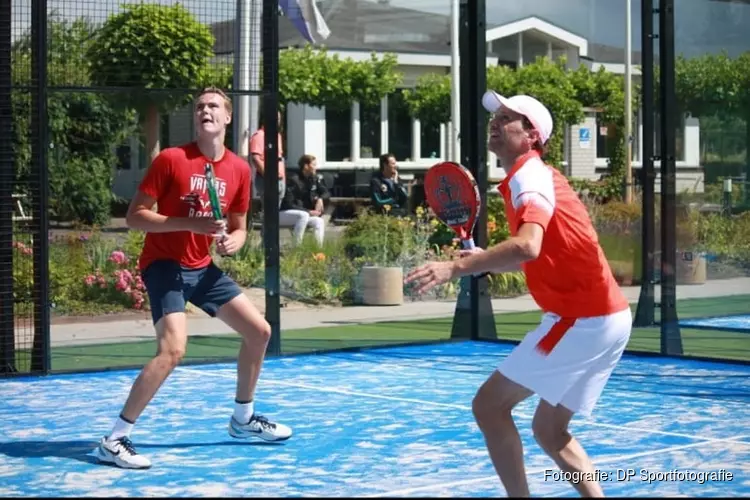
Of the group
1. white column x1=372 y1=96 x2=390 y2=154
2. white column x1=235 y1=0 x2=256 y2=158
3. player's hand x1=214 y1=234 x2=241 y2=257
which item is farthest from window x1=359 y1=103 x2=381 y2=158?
player's hand x1=214 y1=234 x2=241 y2=257

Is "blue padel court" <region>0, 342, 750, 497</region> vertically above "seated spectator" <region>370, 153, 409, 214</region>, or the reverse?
"seated spectator" <region>370, 153, 409, 214</region>

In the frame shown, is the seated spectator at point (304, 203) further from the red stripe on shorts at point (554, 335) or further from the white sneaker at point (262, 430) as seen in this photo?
the red stripe on shorts at point (554, 335)

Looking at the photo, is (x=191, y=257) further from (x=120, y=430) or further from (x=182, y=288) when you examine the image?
(x=120, y=430)

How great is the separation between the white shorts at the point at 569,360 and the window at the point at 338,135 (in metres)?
27.8

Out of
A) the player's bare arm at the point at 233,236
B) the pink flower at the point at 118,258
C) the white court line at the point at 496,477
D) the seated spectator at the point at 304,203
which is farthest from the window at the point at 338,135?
the white court line at the point at 496,477

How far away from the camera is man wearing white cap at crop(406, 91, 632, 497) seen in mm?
5656

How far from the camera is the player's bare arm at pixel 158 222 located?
302 inches

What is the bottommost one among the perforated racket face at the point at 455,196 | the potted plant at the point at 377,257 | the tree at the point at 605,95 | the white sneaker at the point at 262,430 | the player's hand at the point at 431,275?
the white sneaker at the point at 262,430

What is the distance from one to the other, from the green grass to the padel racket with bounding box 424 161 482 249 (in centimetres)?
591

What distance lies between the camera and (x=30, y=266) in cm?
1225

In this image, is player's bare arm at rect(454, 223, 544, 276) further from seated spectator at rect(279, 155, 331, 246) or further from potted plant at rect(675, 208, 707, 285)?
seated spectator at rect(279, 155, 331, 246)

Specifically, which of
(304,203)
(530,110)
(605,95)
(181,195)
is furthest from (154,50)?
(605,95)

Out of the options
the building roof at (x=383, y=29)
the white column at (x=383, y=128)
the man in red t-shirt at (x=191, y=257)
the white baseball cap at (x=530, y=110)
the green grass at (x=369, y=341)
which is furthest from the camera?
the white column at (x=383, y=128)

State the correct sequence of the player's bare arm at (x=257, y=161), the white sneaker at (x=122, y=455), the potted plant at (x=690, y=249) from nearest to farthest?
the white sneaker at (x=122, y=455)
the potted plant at (x=690, y=249)
the player's bare arm at (x=257, y=161)
